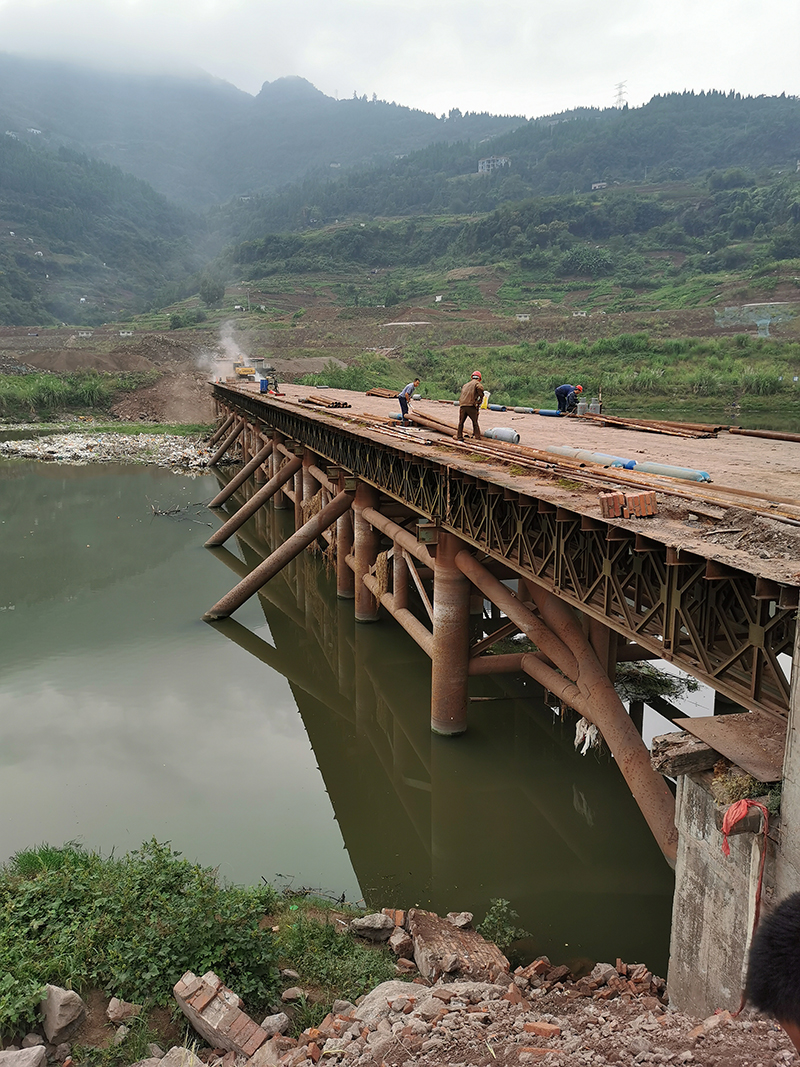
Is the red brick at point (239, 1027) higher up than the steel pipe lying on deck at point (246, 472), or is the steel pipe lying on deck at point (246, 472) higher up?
the steel pipe lying on deck at point (246, 472)

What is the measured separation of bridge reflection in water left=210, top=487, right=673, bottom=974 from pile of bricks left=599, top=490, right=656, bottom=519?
4.44 metres

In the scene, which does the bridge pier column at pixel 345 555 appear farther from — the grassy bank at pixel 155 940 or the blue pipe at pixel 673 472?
the grassy bank at pixel 155 940

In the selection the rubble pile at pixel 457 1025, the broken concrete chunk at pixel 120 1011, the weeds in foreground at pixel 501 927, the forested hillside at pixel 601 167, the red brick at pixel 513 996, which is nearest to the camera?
the rubble pile at pixel 457 1025

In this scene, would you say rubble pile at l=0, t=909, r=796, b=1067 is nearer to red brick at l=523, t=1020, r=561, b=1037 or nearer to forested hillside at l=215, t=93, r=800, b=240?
red brick at l=523, t=1020, r=561, b=1037

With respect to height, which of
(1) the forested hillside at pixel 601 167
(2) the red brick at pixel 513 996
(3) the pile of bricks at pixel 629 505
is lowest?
(2) the red brick at pixel 513 996

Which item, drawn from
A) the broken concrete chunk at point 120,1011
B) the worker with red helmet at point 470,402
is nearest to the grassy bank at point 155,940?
the broken concrete chunk at point 120,1011

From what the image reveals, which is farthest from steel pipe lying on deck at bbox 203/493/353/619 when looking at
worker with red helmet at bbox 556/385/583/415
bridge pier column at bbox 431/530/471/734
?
worker with red helmet at bbox 556/385/583/415

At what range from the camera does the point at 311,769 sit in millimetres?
11953

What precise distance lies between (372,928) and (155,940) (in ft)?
6.65

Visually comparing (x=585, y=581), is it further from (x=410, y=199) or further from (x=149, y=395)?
(x=410, y=199)

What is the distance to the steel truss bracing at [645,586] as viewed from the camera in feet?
17.1

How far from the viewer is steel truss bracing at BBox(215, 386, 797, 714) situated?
5.22m

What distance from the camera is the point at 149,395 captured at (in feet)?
205

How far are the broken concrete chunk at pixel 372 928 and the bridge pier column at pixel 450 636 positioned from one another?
193 inches
